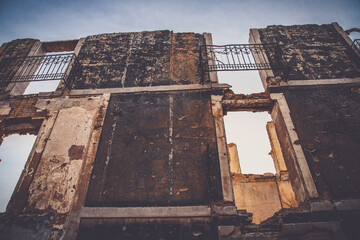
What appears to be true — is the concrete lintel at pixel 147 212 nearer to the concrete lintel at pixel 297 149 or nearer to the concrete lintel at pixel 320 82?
the concrete lintel at pixel 297 149

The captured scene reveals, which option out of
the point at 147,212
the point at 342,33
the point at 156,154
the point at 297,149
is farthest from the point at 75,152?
the point at 342,33

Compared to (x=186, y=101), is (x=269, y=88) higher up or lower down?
higher up

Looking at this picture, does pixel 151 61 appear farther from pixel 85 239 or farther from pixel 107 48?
pixel 85 239

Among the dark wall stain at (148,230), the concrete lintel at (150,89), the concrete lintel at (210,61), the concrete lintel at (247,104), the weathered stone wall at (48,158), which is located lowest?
the dark wall stain at (148,230)

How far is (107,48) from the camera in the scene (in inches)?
268

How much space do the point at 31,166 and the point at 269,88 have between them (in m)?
6.54

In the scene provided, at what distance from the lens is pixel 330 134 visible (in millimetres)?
4566

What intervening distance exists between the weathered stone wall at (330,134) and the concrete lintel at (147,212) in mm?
2577

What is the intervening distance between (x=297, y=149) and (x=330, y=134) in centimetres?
102

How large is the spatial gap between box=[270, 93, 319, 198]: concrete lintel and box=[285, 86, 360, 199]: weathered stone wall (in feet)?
0.38

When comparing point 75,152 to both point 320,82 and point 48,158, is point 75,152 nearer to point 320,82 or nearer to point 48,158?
point 48,158

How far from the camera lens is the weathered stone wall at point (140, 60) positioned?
591cm

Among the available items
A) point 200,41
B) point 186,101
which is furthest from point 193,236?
point 200,41

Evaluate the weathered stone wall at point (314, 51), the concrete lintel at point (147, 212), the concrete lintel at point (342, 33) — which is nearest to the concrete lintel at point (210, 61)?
the weathered stone wall at point (314, 51)
